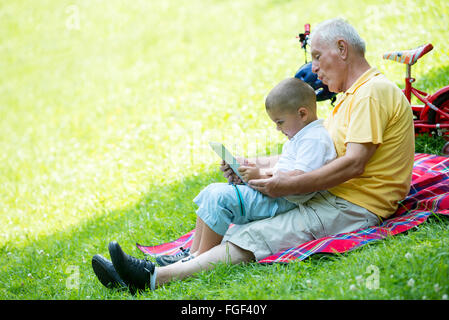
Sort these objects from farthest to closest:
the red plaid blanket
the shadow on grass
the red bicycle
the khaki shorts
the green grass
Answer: the red bicycle → the shadow on grass → the khaki shorts → the red plaid blanket → the green grass

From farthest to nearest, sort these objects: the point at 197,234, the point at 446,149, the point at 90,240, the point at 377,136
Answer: the point at 90,240
the point at 446,149
the point at 197,234
the point at 377,136

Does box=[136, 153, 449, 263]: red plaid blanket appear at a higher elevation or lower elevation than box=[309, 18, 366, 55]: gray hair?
lower

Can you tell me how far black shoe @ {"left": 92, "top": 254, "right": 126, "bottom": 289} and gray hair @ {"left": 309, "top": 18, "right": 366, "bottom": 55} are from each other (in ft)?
6.74

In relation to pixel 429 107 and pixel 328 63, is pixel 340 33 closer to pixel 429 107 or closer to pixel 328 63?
pixel 328 63

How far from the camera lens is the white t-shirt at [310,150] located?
314cm

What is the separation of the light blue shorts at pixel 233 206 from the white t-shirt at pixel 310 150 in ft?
0.78

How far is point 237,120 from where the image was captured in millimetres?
6953

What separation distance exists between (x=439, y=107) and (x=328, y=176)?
73.2 inches

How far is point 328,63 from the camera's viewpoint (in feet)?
10.7

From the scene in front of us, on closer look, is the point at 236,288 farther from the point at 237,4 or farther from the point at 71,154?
the point at 237,4

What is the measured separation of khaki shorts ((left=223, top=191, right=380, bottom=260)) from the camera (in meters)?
3.22

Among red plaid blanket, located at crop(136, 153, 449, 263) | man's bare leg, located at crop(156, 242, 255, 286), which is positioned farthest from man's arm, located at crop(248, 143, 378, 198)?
man's bare leg, located at crop(156, 242, 255, 286)

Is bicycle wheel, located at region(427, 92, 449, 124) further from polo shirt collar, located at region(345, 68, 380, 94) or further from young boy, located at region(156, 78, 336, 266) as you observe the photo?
A: young boy, located at region(156, 78, 336, 266)

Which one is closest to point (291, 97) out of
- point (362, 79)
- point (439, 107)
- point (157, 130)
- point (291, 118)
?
point (291, 118)
